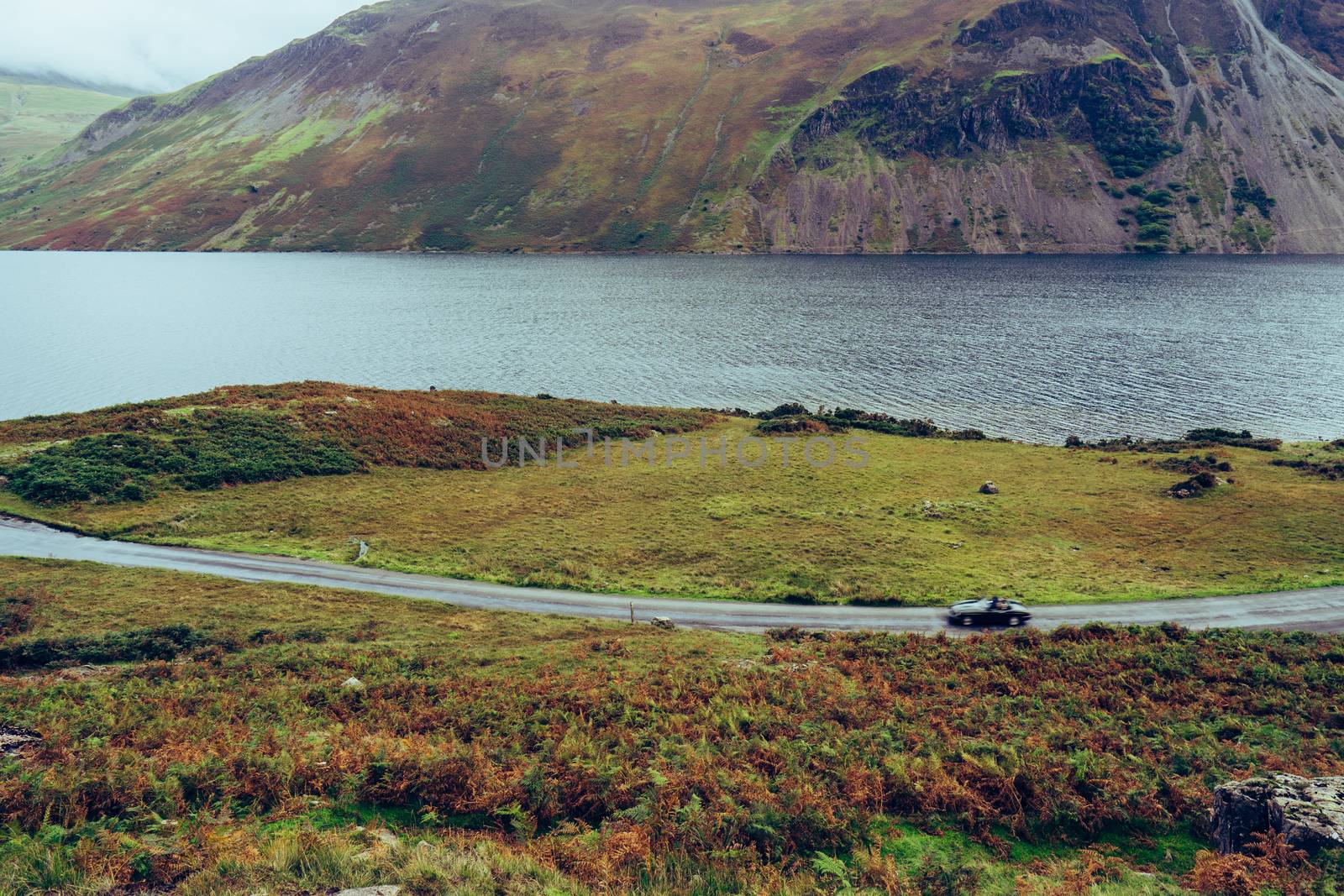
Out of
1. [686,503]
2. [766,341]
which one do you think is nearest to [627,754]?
[686,503]

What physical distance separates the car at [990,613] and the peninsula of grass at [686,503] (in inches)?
101

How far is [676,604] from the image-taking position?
35594 mm

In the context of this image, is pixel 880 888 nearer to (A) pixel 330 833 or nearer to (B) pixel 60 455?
(A) pixel 330 833

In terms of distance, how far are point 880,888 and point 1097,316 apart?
13957cm

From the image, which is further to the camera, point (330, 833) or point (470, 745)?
point (470, 745)

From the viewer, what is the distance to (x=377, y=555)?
40.1m

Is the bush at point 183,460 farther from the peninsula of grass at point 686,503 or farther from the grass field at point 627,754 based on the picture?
the grass field at point 627,754

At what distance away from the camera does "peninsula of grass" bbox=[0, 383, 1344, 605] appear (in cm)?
3888

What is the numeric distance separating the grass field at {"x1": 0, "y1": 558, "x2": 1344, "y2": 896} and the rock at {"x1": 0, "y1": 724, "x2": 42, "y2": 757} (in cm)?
31

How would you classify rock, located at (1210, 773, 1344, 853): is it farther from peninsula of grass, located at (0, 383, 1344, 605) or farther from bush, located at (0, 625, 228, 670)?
bush, located at (0, 625, 228, 670)

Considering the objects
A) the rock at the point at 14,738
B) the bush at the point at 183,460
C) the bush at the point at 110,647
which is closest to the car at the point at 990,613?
the bush at the point at 110,647

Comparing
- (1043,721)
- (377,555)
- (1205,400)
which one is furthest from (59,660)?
(1205,400)

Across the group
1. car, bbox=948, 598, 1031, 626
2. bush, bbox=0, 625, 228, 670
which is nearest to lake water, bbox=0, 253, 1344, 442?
car, bbox=948, 598, 1031, 626

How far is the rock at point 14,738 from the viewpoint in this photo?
61.3 feet
